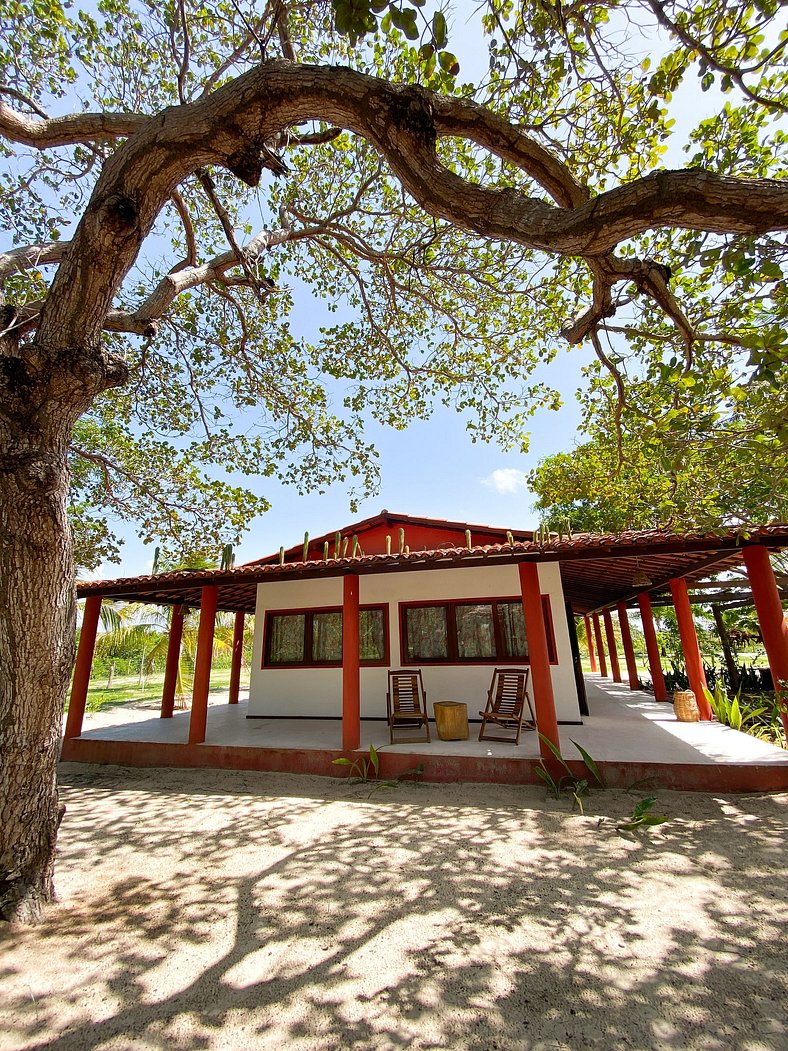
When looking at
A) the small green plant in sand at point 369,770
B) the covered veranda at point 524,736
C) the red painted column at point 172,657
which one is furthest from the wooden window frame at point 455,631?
the red painted column at point 172,657

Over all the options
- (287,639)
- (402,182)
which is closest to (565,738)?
(287,639)

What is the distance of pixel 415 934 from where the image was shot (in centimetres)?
316

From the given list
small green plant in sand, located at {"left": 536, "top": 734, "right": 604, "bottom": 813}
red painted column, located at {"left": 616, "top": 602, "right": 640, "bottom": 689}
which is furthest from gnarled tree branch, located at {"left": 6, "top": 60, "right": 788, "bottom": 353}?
red painted column, located at {"left": 616, "top": 602, "right": 640, "bottom": 689}

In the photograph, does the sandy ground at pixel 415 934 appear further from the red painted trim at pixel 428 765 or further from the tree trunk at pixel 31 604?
the tree trunk at pixel 31 604

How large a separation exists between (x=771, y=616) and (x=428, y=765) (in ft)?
17.0

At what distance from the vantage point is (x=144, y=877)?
4.08m

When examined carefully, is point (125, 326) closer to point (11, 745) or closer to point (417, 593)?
point (11, 745)

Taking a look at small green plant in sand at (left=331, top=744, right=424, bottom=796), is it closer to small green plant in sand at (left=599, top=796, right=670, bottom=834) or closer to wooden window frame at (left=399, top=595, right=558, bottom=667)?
small green plant in sand at (left=599, top=796, right=670, bottom=834)

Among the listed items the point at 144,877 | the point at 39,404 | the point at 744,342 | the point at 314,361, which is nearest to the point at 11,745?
the point at 144,877

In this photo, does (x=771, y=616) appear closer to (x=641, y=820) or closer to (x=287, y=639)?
(x=641, y=820)

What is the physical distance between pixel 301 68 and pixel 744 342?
340 cm

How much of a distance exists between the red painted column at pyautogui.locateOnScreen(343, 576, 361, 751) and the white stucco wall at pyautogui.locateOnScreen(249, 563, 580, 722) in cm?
247

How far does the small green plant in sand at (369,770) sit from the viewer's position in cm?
658

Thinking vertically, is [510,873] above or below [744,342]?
below
